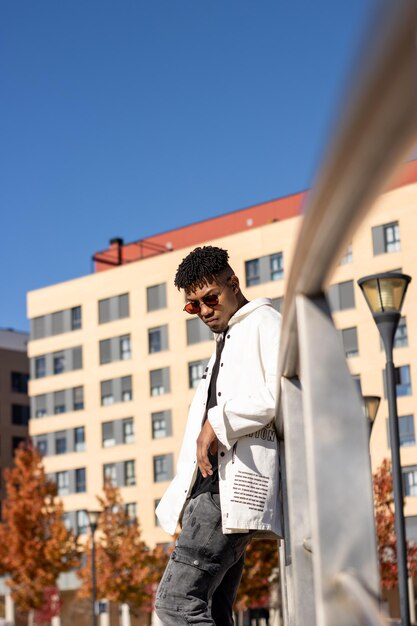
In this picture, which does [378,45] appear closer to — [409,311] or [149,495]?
[409,311]

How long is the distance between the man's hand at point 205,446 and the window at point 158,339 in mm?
56949

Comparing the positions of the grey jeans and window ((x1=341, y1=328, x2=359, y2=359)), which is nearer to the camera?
the grey jeans

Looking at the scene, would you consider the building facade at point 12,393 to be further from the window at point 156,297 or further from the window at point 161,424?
the window at point 156,297

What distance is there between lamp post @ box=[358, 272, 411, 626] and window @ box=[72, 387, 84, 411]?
5482cm

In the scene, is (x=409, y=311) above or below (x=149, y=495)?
above

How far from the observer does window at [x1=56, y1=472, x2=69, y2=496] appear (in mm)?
64556

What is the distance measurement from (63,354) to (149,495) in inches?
445

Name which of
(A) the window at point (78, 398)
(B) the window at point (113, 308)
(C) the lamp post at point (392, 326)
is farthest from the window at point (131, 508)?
(C) the lamp post at point (392, 326)

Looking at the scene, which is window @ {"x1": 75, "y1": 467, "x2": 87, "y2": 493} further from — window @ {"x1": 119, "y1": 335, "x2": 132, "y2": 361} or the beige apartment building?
window @ {"x1": 119, "y1": 335, "x2": 132, "y2": 361}

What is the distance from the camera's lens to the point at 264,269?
189 ft

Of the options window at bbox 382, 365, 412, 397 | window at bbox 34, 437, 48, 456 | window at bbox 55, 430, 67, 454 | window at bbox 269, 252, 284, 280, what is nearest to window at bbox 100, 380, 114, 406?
window at bbox 55, 430, 67, 454

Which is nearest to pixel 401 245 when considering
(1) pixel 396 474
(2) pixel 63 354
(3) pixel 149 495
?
(3) pixel 149 495

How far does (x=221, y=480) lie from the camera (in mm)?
3268

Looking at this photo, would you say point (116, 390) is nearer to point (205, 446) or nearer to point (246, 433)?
point (205, 446)
